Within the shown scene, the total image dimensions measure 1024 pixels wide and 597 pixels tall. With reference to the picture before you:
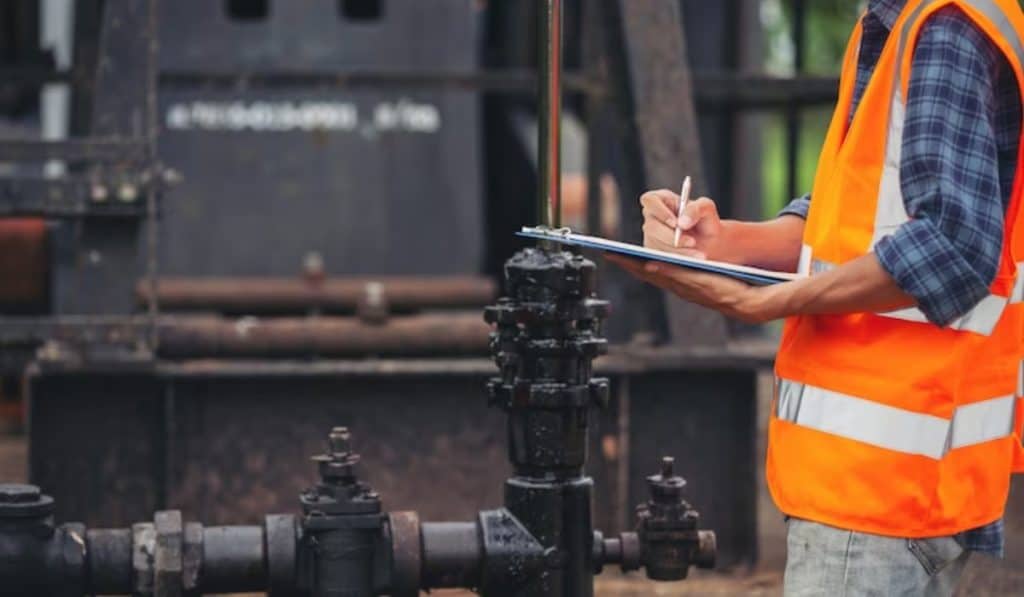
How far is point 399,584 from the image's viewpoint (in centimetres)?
392

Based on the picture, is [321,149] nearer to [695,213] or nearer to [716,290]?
[695,213]

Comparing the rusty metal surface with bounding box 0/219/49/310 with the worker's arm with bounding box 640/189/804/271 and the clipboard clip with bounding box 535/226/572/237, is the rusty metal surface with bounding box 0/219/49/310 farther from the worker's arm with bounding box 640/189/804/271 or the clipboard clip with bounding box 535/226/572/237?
the worker's arm with bounding box 640/189/804/271

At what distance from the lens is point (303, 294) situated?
8180 mm

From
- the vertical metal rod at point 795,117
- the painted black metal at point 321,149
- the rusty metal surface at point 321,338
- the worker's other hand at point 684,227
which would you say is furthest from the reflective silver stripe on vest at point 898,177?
the painted black metal at point 321,149

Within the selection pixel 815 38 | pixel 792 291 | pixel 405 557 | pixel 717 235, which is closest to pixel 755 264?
pixel 717 235

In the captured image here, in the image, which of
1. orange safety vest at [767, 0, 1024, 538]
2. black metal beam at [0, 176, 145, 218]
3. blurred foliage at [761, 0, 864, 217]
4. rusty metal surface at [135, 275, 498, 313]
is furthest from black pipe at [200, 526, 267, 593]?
blurred foliage at [761, 0, 864, 217]

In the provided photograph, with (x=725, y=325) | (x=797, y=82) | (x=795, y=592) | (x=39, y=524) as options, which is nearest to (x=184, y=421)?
(x=725, y=325)

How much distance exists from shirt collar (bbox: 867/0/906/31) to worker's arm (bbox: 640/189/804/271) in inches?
16.6

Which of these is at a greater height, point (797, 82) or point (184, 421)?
point (797, 82)

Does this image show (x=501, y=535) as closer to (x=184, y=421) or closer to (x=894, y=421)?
(x=894, y=421)

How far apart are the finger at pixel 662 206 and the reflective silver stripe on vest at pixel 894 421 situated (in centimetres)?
34

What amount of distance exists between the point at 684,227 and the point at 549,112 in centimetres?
76

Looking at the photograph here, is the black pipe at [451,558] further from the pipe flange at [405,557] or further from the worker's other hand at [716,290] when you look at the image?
the worker's other hand at [716,290]

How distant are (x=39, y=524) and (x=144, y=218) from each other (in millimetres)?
2071
